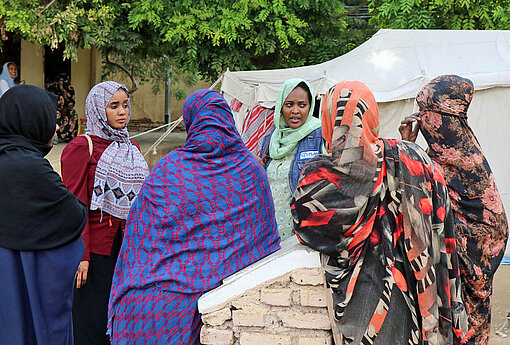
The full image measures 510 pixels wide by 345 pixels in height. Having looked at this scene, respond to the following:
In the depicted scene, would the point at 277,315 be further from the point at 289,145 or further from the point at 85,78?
the point at 85,78

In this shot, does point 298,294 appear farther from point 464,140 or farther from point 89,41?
point 89,41

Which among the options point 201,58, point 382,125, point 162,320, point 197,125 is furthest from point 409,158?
point 201,58

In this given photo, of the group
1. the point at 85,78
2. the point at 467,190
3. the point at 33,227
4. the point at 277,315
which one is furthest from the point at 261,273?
the point at 85,78

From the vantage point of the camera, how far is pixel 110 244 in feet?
10.7

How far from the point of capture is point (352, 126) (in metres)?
2.10

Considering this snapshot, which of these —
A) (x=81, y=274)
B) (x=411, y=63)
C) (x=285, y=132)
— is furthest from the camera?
(x=411, y=63)

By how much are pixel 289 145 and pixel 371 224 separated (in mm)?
1658

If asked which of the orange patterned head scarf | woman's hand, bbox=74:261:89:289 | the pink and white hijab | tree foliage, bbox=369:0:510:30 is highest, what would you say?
tree foliage, bbox=369:0:510:30

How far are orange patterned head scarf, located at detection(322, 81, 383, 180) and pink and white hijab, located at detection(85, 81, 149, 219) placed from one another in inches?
61.3

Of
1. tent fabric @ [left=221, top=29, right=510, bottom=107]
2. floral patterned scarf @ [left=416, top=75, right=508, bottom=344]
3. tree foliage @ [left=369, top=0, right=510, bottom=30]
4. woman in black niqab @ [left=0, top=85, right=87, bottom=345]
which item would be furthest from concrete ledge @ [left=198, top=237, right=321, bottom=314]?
tree foliage @ [left=369, top=0, right=510, bottom=30]

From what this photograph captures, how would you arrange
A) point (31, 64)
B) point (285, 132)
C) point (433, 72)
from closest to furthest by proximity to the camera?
point (285, 132) < point (433, 72) < point (31, 64)

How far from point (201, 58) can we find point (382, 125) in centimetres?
291

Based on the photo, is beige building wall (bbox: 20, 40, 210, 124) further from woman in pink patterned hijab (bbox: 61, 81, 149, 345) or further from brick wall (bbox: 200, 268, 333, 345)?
brick wall (bbox: 200, 268, 333, 345)

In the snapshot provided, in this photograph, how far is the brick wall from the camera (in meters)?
2.24
